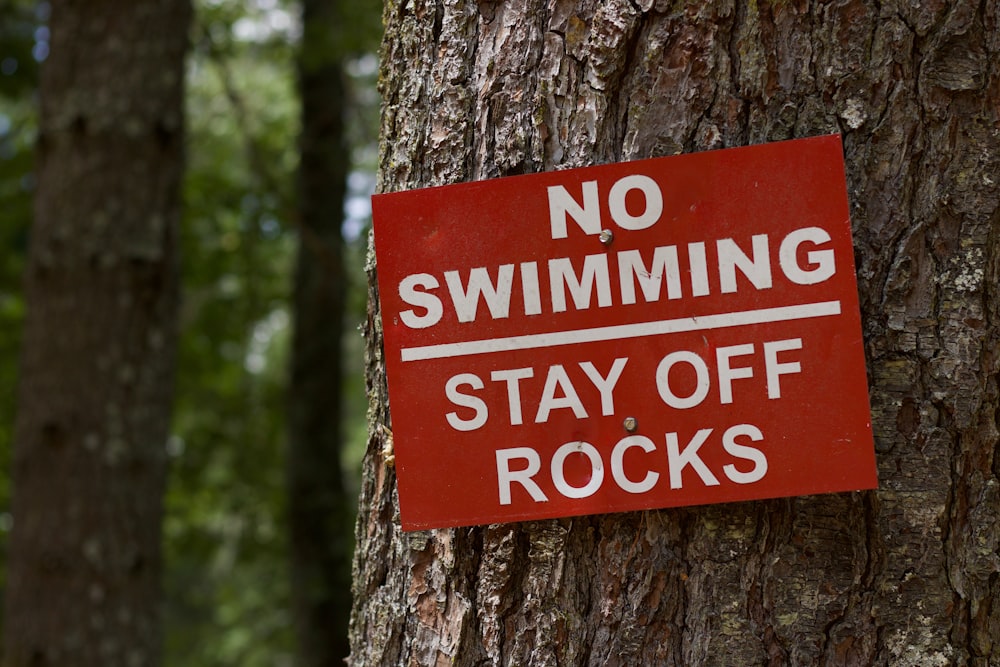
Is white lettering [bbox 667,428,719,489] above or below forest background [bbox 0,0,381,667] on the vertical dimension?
below

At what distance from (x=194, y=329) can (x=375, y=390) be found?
787 centimetres

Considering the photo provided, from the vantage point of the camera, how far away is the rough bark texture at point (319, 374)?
23.2 ft

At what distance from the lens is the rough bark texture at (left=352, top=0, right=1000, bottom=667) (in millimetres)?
1176

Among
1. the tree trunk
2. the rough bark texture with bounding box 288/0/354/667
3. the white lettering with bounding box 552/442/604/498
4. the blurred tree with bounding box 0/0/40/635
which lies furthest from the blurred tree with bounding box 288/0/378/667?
the white lettering with bounding box 552/442/604/498

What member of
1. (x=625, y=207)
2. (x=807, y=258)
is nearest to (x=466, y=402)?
(x=625, y=207)

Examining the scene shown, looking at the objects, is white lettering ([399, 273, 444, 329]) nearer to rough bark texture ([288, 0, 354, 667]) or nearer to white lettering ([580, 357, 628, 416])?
white lettering ([580, 357, 628, 416])

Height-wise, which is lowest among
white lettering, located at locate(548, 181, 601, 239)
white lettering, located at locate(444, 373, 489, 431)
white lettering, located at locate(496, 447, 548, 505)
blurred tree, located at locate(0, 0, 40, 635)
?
white lettering, located at locate(496, 447, 548, 505)

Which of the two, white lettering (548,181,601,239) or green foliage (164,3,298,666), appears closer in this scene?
white lettering (548,181,601,239)

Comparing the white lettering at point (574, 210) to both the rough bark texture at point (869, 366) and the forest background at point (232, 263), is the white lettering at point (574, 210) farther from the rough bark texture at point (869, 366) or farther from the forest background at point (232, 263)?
the forest background at point (232, 263)

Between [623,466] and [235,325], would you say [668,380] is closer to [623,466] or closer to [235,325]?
[623,466]

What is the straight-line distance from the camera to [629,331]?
1.17 meters

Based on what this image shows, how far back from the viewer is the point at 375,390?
140 centimetres

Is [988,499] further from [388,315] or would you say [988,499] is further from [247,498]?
[247,498]

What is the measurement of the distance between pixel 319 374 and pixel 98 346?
412 cm
